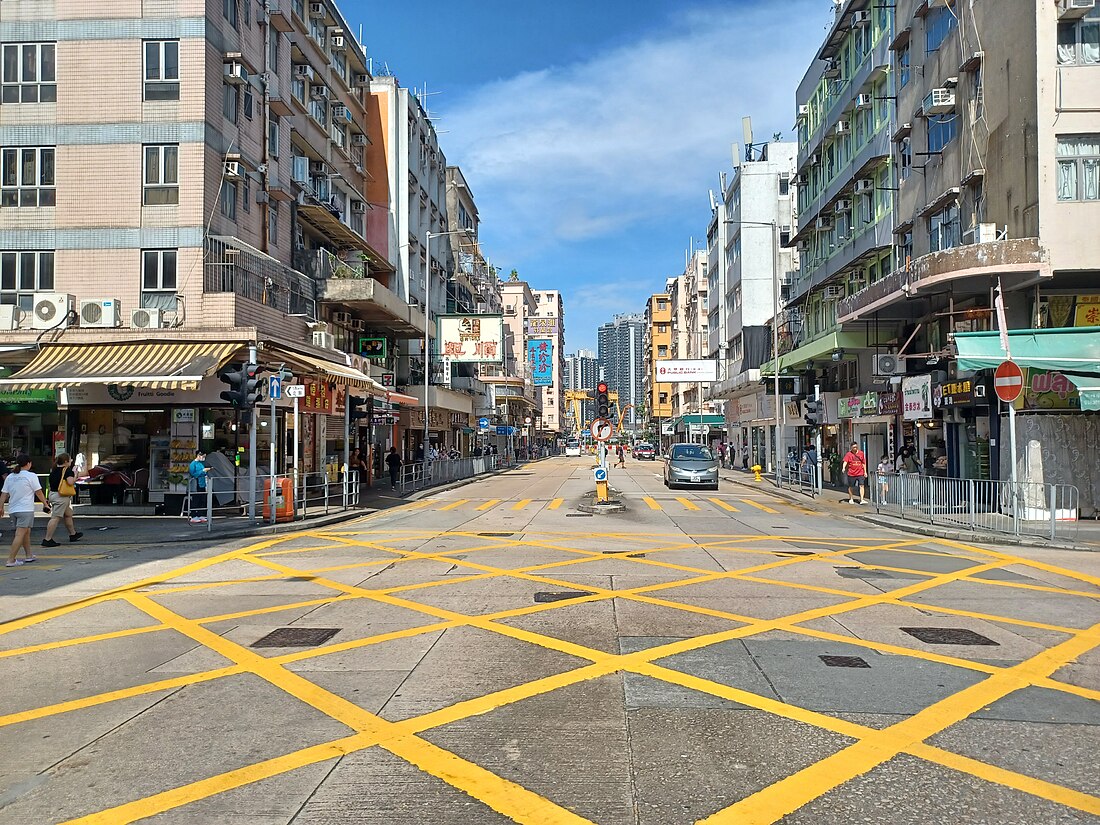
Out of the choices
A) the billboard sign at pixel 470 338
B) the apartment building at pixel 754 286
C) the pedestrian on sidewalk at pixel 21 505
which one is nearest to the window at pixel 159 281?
the pedestrian on sidewalk at pixel 21 505

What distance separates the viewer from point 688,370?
61.2 metres

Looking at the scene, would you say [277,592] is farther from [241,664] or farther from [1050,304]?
[1050,304]

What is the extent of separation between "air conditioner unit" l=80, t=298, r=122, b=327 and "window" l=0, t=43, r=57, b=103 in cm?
617

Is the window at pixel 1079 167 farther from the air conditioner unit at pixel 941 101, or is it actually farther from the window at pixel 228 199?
the window at pixel 228 199

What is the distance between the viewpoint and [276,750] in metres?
5.19

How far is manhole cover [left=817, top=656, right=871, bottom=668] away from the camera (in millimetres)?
7133

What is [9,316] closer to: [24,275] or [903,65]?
[24,275]

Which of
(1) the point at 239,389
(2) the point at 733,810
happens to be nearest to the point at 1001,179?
(1) the point at 239,389

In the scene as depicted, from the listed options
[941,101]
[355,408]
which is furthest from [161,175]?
[941,101]

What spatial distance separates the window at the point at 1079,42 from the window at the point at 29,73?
2610 centimetres

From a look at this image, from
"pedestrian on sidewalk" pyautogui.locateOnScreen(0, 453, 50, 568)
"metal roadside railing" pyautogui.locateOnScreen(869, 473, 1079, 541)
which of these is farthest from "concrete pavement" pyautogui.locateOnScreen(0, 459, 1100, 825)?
"metal roadside railing" pyautogui.locateOnScreen(869, 473, 1079, 541)

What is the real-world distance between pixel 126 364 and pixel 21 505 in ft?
25.8

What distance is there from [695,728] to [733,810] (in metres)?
1.22

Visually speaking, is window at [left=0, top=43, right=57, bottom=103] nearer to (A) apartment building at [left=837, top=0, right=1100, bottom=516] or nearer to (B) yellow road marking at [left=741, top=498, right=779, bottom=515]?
(B) yellow road marking at [left=741, top=498, right=779, bottom=515]
